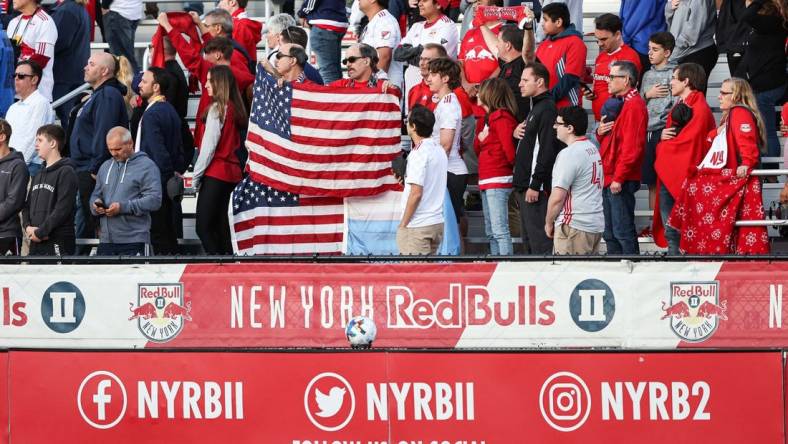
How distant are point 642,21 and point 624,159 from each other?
2137 millimetres

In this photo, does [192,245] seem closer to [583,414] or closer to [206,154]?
[206,154]

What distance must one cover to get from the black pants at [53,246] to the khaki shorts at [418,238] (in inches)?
106

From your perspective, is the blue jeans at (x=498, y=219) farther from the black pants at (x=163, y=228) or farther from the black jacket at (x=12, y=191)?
the black jacket at (x=12, y=191)

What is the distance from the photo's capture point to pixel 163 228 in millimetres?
11227

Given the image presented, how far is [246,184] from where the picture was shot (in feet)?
35.6

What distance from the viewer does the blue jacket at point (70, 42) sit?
13141 mm

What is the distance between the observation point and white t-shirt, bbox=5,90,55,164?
11734mm

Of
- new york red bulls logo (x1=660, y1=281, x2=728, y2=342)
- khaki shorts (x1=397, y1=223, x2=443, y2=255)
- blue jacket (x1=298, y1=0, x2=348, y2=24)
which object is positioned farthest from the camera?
blue jacket (x1=298, y1=0, x2=348, y2=24)

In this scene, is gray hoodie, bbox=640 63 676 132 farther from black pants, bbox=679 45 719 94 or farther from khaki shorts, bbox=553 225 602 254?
khaki shorts, bbox=553 225 602 254

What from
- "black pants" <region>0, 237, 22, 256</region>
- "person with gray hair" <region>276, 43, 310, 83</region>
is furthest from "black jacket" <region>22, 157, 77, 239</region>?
"person with gray hair" <region>276, 43, 310, 83</region>

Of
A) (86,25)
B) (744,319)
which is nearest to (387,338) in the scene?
(744,319)

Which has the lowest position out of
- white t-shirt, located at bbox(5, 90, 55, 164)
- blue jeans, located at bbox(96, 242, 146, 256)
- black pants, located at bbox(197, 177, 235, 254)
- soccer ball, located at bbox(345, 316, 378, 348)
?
soccer ball, located at bbox(345, 316, 378, 348)

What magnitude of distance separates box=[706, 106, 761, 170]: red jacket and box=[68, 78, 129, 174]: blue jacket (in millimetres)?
5176

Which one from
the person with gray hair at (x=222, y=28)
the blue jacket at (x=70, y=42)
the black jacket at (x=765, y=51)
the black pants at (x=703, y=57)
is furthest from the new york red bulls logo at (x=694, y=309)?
the blue jacket at (x=70, y=42)
